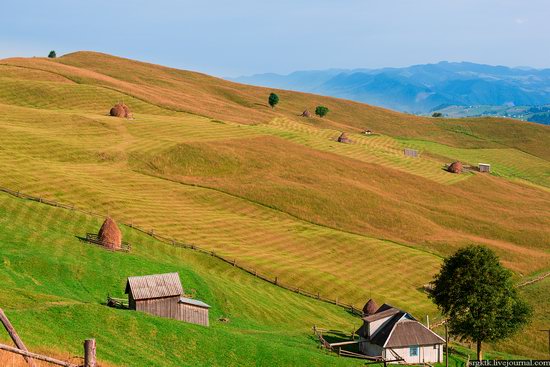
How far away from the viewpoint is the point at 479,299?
61.1m

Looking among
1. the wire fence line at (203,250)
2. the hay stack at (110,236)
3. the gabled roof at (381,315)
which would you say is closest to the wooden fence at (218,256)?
the wire fence line at (203,250)

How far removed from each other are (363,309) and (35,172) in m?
51.4

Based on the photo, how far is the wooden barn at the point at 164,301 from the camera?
5088 centimetres

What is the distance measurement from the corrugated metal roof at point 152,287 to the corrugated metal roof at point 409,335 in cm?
1903

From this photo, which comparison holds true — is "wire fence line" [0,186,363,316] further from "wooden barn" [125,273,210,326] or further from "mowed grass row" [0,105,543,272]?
"wooden barn" [125,273,210,326]

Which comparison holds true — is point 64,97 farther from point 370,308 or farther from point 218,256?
point 370,308

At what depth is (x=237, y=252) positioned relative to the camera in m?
78.5

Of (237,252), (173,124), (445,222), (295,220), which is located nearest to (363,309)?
(237,252)

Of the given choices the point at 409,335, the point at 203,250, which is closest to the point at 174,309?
the point at 409,335

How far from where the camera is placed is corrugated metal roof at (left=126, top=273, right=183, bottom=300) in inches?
1999

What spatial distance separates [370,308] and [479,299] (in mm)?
11195

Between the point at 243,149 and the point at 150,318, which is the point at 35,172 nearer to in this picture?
the point at 243,149

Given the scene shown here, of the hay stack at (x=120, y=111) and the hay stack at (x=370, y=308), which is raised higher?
the hay stack at (x=120, y=111)

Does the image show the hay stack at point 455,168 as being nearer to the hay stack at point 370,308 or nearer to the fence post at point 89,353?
the hay stack at point 370,308
